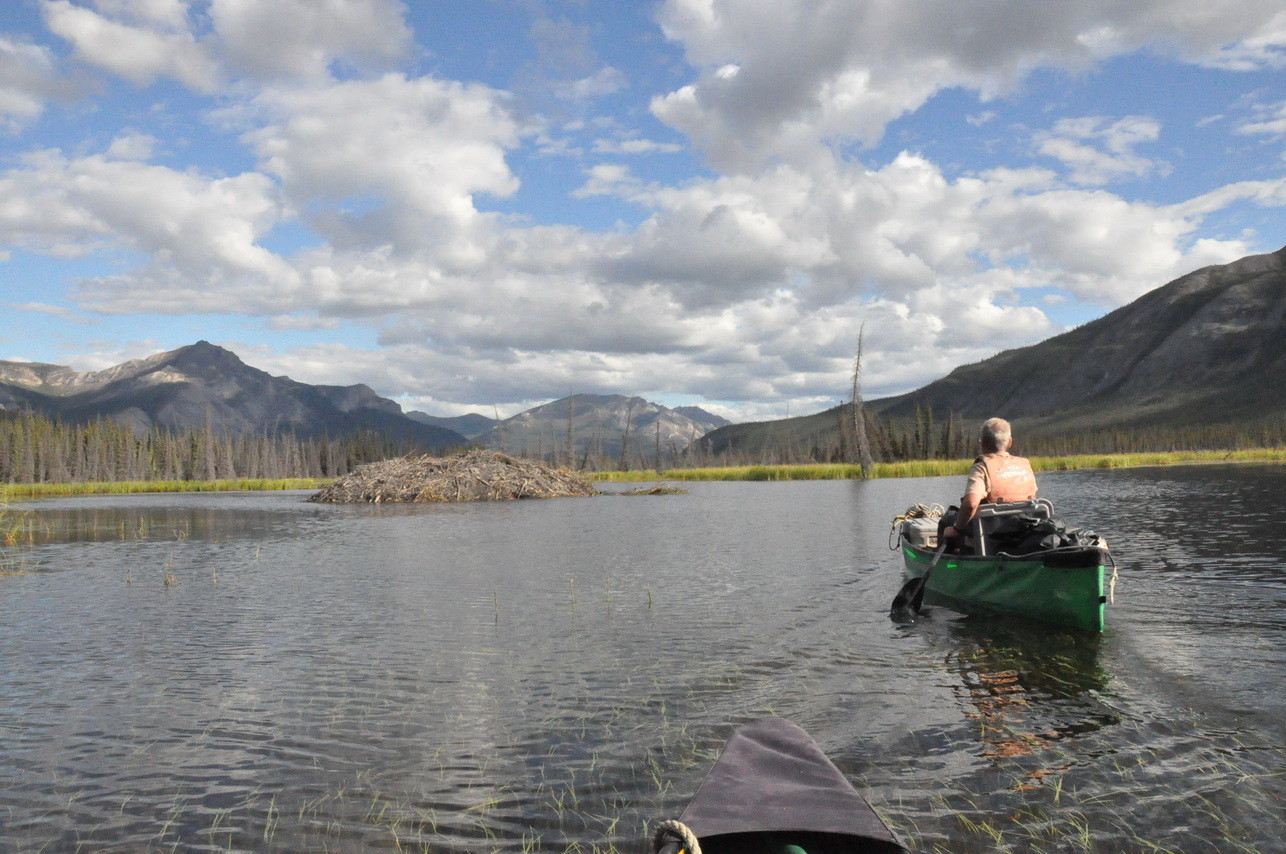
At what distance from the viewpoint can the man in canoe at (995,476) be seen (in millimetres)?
14078

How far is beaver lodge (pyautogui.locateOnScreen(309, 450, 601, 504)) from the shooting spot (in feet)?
193

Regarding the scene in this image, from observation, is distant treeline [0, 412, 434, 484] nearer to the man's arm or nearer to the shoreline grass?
the shoreline grass

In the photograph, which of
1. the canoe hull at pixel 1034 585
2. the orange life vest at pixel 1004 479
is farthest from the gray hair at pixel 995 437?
the canoe hull at pixel 1034 585

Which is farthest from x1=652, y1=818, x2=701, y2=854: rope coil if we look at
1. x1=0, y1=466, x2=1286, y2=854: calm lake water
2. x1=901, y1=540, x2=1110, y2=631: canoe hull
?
x1=901, y1=540, x2=1110, y2=631: canoe hull

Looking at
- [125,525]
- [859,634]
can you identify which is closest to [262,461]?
[125,525]

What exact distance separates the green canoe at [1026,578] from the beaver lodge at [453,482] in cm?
4657

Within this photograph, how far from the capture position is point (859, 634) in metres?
12.8

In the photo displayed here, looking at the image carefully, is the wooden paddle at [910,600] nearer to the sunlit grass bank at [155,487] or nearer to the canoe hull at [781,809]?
the canoe hull at [781,809]

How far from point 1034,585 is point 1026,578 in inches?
6.7

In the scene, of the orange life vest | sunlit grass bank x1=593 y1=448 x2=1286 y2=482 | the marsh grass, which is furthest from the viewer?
sunlit grass bank x1=593 y1=448 x2=1286 y2=482

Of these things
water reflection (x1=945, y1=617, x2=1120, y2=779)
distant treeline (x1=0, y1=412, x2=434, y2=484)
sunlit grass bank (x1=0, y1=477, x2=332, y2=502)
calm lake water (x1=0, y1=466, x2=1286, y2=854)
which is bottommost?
water reflection (x1=945, y1=617, x2=1120, y2=779)

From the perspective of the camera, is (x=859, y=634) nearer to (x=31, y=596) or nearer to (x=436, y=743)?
(x=436, y=743)

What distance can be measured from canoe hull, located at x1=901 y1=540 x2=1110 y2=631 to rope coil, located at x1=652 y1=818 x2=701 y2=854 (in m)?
9.92

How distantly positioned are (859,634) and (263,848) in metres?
9.36
